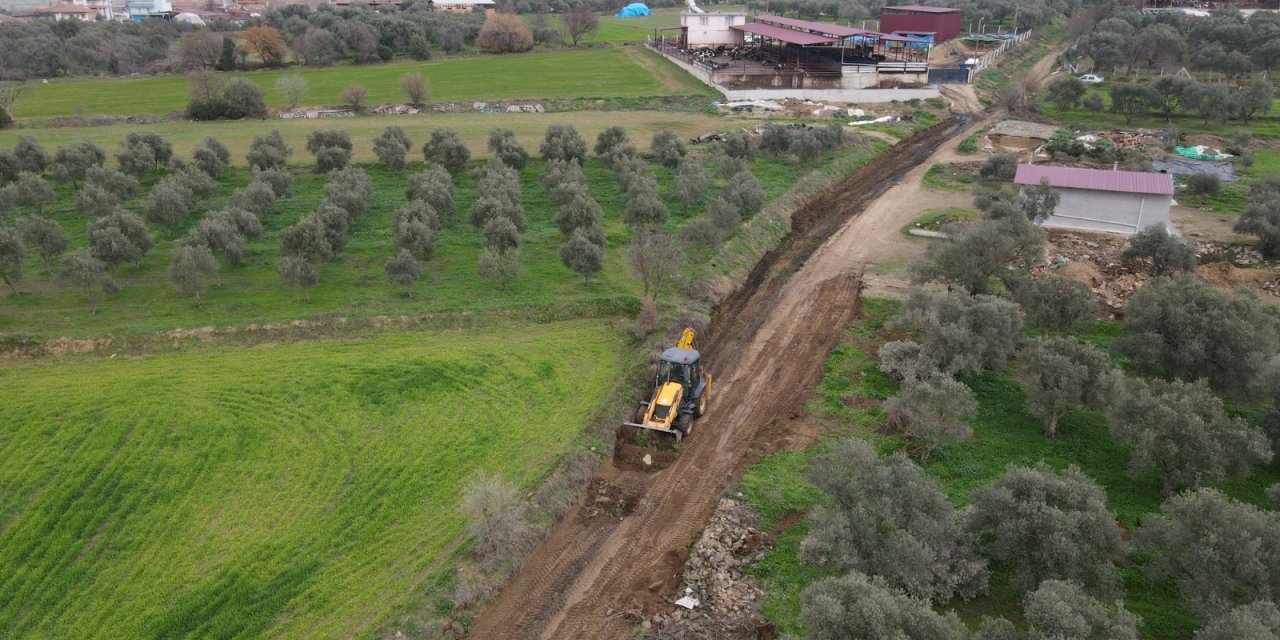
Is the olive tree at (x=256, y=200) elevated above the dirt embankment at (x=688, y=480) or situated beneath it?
elevated above

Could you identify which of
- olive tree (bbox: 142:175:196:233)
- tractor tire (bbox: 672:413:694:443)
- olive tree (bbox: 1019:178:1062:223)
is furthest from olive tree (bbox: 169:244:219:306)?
olive tree (bbox: 1019:178:1062:223)

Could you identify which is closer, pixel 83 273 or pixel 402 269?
pixel 83 273

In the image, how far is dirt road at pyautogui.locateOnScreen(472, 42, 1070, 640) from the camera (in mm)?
19188

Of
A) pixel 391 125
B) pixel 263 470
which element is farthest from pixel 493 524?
pixel 391 125

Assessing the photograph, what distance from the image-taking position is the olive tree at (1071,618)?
1474cm

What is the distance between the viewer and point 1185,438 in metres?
21.9

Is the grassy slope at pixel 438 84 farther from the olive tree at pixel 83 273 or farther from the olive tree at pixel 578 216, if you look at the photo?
the olive tree at pixel 83 273

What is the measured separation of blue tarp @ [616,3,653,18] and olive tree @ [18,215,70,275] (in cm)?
14559

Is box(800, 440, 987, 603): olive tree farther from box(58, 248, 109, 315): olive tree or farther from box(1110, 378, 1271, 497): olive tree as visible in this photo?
box(58, 248, 109, 315): olive tree

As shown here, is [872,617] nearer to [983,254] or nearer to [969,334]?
[969,334]

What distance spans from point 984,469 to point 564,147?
130 ft

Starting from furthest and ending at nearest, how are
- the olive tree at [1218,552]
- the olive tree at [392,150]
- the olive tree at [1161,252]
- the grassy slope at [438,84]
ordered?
1. the grassy slope at [438,84]
2. the olive tree at [392,150]
3. the olive tree at [1161,252]
4. the olive tree at [1218,552]

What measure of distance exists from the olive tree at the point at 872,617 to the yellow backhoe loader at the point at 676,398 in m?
10.1

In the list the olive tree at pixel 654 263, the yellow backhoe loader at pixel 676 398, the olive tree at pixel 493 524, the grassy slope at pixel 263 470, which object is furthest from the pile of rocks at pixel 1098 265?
the olive tree at pixel 493 524
